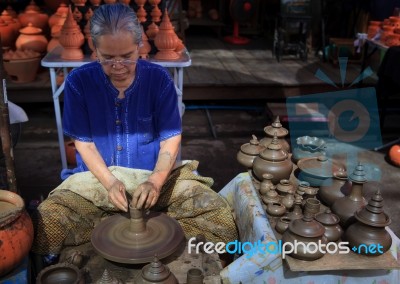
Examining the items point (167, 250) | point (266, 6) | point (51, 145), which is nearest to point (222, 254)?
point (167, 250)

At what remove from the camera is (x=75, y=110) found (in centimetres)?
244

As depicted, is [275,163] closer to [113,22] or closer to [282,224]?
[282,224]

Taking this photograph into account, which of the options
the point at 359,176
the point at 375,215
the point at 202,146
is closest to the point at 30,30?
the point at 202,146

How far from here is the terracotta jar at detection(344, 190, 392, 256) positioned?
1.94 metres

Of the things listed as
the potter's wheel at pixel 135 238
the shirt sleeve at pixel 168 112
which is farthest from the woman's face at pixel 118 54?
the potter's wheel at pixel 135 238

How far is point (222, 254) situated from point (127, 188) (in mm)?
664

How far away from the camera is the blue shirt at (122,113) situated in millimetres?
2436

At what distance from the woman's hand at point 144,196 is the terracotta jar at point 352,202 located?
915 millimetres

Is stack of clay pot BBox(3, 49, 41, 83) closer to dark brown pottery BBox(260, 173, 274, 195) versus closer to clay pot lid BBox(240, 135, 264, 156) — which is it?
clay pot lid BBox(240, 135, 264, 156)

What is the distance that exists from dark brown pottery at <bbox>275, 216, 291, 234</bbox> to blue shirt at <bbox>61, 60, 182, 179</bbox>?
0.78m

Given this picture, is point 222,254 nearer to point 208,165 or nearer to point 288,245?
point 288,245

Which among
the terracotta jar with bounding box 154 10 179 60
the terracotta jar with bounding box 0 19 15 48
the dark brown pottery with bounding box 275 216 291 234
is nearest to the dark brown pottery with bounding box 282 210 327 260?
the dark brown pottery with bounding box 275 216 291 234

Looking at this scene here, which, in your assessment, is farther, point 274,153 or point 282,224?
point 274,153

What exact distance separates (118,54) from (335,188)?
1312 millimetres
